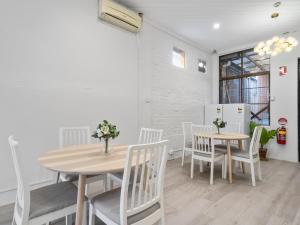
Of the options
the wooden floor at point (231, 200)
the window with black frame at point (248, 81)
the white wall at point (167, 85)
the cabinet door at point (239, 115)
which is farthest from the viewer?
the window with black frame at point (248, 81)

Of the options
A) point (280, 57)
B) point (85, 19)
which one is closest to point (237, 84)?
point (280, 57)

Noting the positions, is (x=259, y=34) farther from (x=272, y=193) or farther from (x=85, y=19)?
(x=85, y=19)

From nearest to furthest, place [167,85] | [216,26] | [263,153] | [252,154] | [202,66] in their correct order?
[252,154]
[216,26]
[167,85]
[263,153]
[202,66]

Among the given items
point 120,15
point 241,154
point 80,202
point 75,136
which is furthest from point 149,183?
point 120,15

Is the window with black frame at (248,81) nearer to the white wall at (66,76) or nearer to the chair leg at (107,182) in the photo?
the white wall at (66,76)

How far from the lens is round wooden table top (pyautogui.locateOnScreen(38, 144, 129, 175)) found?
4.06ft

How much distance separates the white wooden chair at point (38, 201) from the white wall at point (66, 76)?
112 centimetres

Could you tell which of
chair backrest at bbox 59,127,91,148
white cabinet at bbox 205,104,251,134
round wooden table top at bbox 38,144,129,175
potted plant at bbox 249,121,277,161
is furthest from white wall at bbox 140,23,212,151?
round wooden table top at bbox 38,144,129,175

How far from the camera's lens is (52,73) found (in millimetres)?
2451

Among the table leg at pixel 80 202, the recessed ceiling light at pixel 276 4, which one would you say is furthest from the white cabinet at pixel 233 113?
the table leg at pixel 80 202

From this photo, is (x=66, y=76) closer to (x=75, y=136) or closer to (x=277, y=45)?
(x=75, y=136)

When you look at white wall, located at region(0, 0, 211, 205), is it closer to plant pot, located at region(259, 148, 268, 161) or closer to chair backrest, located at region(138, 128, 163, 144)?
chair backrest, located at region(138, 128, 163, 144)

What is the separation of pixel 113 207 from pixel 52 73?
2.02 metres

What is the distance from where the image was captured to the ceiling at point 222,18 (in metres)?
3.11
